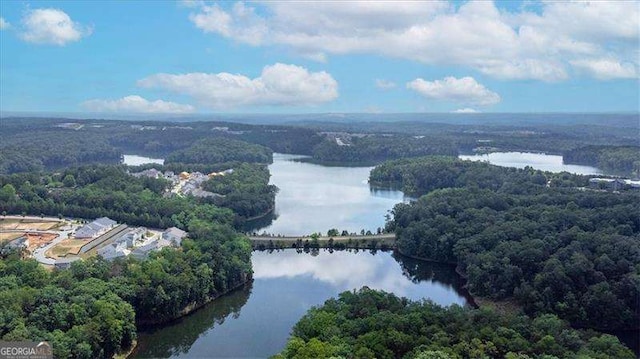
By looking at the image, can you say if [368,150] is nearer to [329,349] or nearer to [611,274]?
[611,274]

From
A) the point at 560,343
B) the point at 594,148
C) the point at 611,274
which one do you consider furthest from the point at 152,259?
the point at 594,148

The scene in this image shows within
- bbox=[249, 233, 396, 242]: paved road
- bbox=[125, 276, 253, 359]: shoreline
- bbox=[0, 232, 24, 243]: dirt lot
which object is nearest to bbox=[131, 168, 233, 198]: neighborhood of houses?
bbox=[249, 233, 396, 242]: paved road

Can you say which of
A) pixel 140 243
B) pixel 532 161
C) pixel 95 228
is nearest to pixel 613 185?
pixel 532 161

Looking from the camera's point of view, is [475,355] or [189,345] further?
[189,345]

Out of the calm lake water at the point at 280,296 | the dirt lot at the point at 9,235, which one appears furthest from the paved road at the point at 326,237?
the dirt lot at the point at 9,235

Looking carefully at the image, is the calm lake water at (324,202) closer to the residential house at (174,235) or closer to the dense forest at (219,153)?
the dense forest at (219,153)

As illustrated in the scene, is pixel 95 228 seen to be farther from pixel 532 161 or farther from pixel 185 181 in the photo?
pixel 532 161
